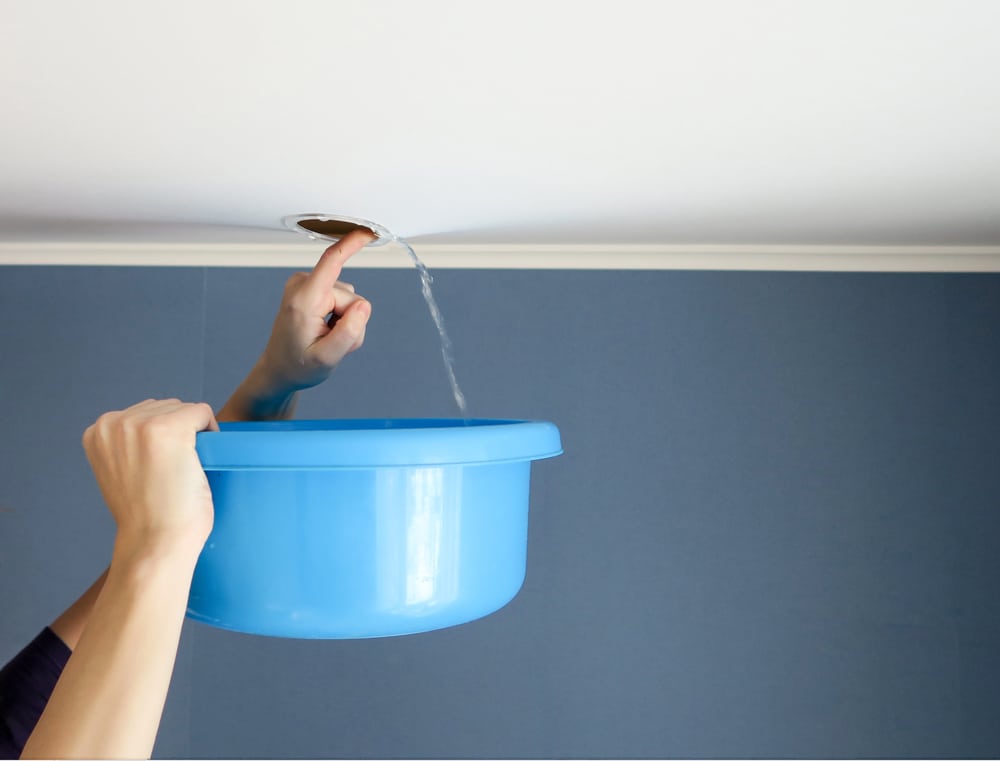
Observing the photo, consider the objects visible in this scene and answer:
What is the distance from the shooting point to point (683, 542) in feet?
3.58

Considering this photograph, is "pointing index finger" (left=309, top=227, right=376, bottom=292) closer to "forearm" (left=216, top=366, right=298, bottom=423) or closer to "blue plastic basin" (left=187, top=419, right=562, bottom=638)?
"forearm" (left=216, top=366, right=298, bottom=423)

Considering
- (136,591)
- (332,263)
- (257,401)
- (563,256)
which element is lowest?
(136,591)

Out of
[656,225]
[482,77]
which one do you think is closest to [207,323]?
[656,225]

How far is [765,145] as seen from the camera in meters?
0.55

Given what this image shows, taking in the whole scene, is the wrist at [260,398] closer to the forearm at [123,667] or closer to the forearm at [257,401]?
the forearm at [257,401]

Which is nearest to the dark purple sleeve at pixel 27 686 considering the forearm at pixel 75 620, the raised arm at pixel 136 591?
the forearm at pixel 75 620

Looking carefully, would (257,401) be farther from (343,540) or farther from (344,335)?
(343,540)

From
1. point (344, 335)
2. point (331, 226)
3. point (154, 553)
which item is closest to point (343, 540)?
point (154, 553)

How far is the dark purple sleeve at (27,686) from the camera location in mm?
756

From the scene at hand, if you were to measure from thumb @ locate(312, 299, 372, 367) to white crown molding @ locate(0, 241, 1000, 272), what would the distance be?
318 millimetres

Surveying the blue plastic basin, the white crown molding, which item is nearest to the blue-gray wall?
the white crown molding

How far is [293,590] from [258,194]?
13.2 inches

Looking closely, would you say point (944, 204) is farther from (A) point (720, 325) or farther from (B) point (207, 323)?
(B) point (207, 323)

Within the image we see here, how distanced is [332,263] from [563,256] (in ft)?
1.46
